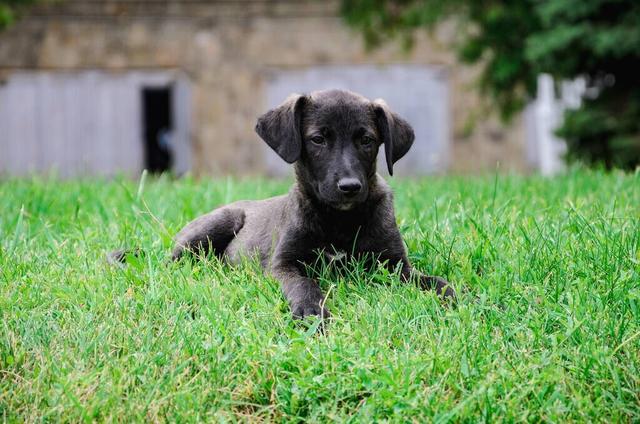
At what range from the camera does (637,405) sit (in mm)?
3494

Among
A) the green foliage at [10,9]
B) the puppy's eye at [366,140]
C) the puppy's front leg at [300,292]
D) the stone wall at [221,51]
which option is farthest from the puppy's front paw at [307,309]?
the stone wall at [221,51]

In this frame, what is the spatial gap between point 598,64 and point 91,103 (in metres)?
10.5

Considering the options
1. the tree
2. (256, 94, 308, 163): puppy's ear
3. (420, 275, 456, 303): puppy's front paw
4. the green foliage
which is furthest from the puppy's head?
the green foliage

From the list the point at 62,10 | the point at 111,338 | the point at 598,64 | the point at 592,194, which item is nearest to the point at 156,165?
the point at 62,10

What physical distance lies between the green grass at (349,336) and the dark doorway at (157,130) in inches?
596

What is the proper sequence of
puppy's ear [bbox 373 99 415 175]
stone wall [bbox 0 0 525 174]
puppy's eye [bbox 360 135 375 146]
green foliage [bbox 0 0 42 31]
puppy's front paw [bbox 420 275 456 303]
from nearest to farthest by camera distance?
1. puppy's front paw [bbox 420 275 456 303]
2. puppy's eye [bbox 360 135 375 146]
3. puppy's ear [bbox 373 99 415 175]
4. green foliage [bbox 0 0 42 31]
5. stone wall [bbox 0 0 525 174]

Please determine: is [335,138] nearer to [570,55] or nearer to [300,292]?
[300,292]

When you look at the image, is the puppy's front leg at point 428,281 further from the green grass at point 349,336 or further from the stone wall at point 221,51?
the stone wall at point 221,51

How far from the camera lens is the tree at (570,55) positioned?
30.6 ft

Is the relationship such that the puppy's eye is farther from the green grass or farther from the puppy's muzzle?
the green grass

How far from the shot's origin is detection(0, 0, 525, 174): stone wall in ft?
53.4

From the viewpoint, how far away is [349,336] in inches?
154

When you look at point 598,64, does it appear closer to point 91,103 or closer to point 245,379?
point 245,379

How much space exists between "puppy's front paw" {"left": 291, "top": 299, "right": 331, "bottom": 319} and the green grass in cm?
6
